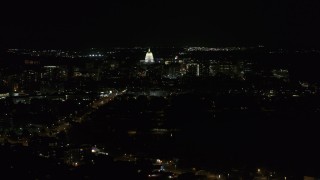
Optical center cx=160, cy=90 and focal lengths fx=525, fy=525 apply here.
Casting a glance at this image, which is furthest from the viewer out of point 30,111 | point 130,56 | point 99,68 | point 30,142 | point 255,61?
point 130,56

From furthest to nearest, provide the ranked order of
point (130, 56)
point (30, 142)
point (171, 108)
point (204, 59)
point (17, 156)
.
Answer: point (130, 56) < point (204, 59) < point (171, 108) < point (30, 142) < point (17, 156)

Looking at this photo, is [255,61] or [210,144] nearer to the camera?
[210,144]

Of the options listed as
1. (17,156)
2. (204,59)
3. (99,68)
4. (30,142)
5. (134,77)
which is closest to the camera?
(17,156)

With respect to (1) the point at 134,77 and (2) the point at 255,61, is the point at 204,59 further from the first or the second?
(1) the point at 134,77

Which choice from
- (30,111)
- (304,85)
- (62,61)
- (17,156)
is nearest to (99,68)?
(62,61)

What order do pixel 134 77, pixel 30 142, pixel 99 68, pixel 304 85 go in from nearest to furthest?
pixel 30 142 → pixel 304 85 → pixel 134 77 → pixel 99 68

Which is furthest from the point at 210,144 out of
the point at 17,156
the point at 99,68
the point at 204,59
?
the point at 204,59

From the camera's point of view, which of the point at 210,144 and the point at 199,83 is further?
the point at 199,83

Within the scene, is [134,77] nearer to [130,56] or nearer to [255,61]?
[255,61]

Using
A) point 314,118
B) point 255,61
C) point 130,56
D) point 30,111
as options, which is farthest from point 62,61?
point 314,118
